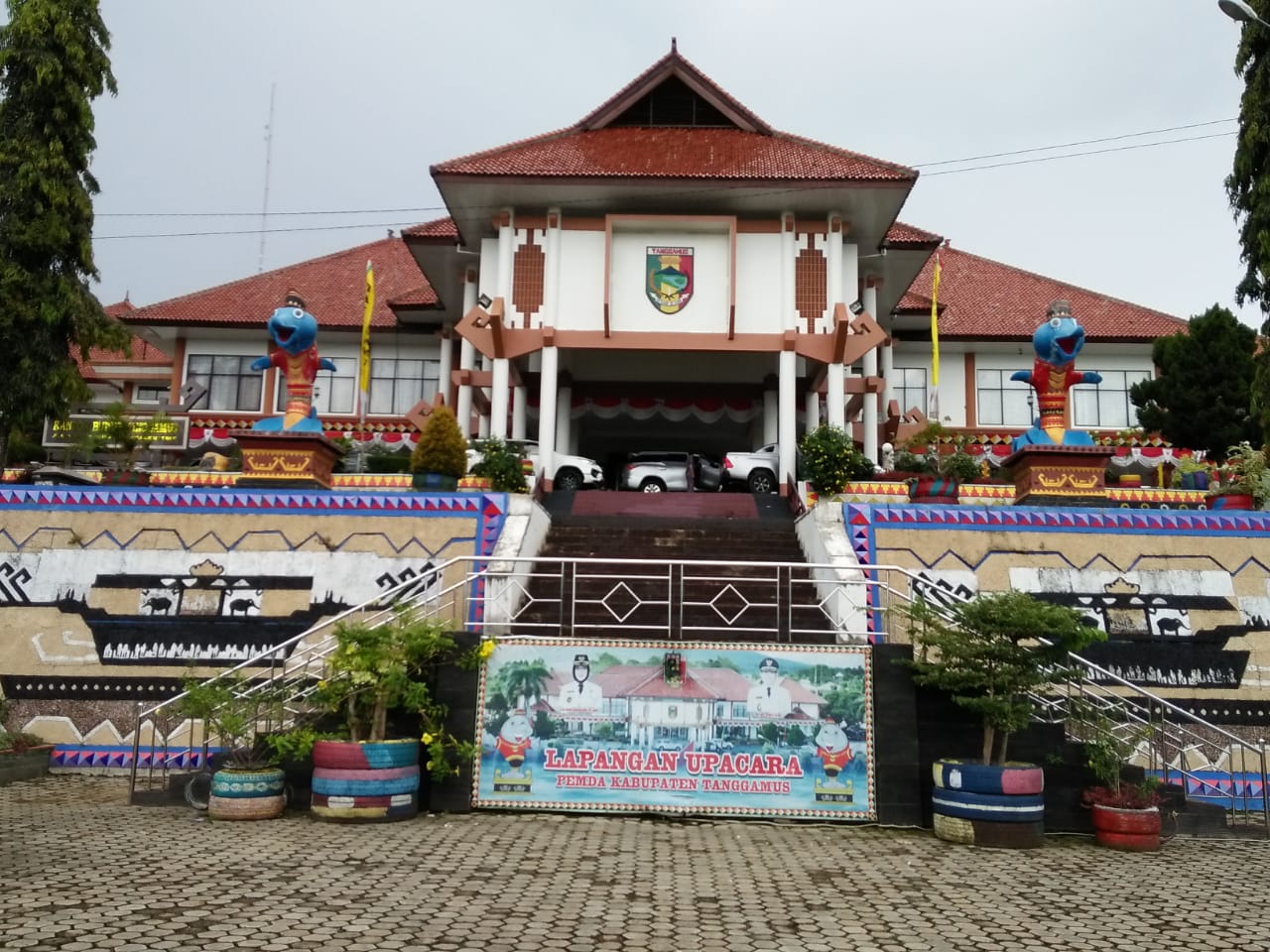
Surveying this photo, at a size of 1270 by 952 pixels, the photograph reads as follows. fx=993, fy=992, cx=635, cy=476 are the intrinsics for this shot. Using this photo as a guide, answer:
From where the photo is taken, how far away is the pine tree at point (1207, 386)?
2270 centimetres

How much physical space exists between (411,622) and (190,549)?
5.23 m

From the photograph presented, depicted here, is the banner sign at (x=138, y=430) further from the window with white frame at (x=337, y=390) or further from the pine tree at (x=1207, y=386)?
the pine tree at (x=1207, y=386)

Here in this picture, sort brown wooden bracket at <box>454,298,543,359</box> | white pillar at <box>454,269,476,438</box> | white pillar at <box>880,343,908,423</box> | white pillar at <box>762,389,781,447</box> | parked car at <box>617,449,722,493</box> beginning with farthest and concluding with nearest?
white pillar at <box>880,343,908,423</box> → white pillar at <box>762,389,781,447</box> → white pillar at <box>454,269,476,438</box> → parked car at <box>617,449,722,493</box> → brown wooden bracket at <box>454,298,543,359</box>

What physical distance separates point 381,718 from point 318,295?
75.0ft

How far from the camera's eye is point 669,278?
780 inches

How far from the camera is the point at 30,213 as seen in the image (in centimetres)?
1645

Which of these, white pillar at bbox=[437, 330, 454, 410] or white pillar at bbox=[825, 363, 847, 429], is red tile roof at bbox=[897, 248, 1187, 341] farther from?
white pillar at bbox=[437, 330, 454, 410]

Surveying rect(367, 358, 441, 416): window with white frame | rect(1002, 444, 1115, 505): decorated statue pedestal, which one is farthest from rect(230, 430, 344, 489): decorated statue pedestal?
rect(367, 358, 441, 416): window with white frame

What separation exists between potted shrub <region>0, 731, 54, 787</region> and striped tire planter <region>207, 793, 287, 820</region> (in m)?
3.85

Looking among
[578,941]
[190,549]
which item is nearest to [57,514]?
[190,549]

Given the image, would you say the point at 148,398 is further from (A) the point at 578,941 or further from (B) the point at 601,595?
(A) the point at 578,941

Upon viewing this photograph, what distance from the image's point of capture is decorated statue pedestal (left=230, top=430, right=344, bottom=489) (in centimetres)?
1451

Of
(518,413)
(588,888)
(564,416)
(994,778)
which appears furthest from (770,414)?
(588,888)

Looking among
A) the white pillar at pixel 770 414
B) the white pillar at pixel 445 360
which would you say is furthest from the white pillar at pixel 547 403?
the white pillar at pixel 445 360
